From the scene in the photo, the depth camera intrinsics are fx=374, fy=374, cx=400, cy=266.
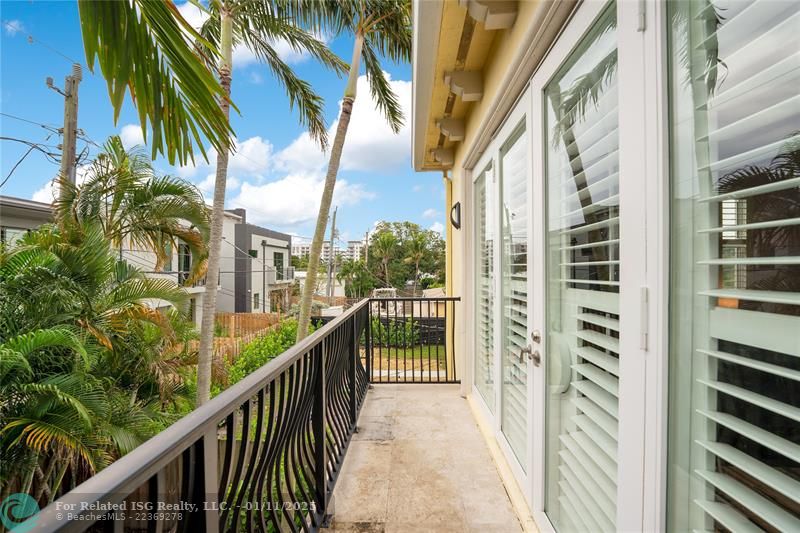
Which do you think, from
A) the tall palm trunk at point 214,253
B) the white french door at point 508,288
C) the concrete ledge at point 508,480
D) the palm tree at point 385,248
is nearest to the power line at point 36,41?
the tall palm trunk at point 214,253

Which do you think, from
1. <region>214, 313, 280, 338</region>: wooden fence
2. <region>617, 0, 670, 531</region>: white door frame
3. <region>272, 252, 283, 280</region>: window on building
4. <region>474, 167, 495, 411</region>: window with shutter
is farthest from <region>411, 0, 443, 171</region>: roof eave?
<region>272, 252, 283, 280</region>: window on building

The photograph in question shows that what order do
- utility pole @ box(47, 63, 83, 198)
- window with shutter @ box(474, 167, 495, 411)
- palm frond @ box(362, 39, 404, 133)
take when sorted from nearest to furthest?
window with shutter @ box(474, 167, 495, 411) → utility pole @ box(47, 63, 83, 198) → palm frond @ box(362, 39, 404, 133)

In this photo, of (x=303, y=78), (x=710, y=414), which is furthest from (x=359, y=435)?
(x=303, y=78)

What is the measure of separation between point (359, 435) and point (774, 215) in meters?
2.60

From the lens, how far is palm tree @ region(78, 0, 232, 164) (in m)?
0.89

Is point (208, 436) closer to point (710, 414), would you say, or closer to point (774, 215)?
point (710, 414)

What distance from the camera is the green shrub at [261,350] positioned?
766cm

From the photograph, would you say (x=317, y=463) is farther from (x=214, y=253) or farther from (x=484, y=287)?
(x=214, y=253)

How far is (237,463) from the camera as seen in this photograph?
3.36ft

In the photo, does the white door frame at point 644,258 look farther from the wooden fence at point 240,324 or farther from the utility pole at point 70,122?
the wooden fence at point 240,324

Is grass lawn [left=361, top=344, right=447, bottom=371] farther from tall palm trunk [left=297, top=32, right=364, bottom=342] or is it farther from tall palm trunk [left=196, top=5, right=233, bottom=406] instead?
tall palm trunk [left=196, top=5, right=233, bottom=406]

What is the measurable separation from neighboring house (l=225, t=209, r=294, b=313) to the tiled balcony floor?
15066 mm

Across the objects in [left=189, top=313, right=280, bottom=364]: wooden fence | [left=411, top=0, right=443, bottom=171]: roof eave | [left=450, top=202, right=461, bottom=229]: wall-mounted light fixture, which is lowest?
[left=189, top=313, right=280, bottom=364]: wooden fence

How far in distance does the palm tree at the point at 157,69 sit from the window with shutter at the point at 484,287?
6.36 ft
